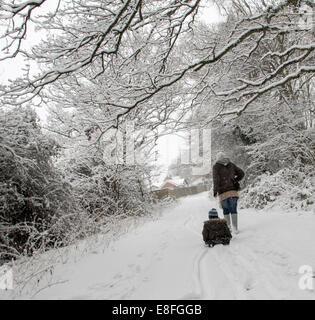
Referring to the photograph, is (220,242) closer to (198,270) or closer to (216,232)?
(216,232)

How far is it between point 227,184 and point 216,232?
1306 millimetres

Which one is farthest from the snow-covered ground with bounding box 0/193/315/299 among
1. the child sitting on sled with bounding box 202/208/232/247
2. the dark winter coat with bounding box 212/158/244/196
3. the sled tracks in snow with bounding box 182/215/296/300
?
the dark winter coat with bounding box 212/158/244/196

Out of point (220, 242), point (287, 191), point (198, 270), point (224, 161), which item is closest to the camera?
point (198, 270)

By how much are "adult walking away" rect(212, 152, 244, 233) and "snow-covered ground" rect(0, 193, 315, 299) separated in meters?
0.69

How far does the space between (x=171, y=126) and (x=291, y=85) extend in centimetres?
508

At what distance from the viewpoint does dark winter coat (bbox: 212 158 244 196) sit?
4871 mm

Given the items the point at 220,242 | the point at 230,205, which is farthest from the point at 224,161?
the point at 220,242

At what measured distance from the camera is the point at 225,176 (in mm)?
4906

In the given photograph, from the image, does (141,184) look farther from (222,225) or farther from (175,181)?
(175,181)

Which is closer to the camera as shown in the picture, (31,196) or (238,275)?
(238,275)

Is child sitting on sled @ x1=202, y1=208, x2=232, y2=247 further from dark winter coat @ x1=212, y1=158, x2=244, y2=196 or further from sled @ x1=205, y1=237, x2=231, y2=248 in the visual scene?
dark winter coat @ x1=212, y1=158, x2=244, y2=196

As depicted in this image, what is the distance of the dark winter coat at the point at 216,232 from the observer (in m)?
3.87

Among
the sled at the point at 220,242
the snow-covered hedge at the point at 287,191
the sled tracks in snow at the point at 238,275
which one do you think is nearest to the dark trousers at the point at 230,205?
the sled at the point at 220,242
